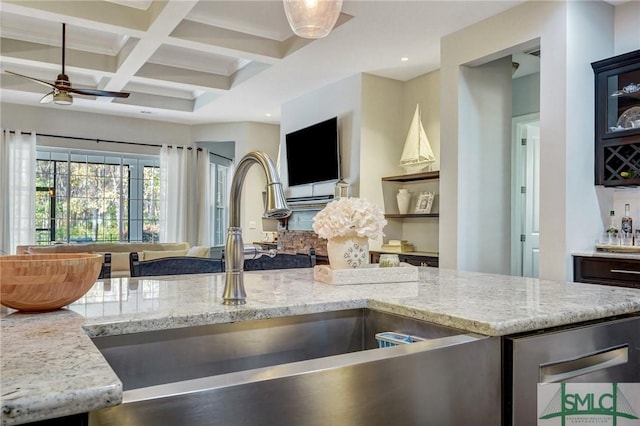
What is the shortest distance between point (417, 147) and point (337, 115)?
113 cm

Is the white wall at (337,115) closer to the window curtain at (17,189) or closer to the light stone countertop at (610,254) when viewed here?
the light stone countertop at (610,254)

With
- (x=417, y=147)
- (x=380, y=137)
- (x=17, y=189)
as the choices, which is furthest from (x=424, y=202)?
(x=17, y=189)

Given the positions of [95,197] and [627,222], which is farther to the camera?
[95,197]

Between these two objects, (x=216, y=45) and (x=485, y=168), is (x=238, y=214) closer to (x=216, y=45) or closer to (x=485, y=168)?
(x=485, y=168)

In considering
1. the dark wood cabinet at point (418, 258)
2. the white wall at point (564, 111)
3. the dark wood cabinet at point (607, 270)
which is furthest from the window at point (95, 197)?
the dark wood cabinet at point (607, 270)

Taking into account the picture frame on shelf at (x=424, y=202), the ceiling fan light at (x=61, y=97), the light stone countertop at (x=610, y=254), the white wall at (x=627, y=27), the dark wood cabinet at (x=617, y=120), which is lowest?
the light stone countertop at (x=610, y=254)

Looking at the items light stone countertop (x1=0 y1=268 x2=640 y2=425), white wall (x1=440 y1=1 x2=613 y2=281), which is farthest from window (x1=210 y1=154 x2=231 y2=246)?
light stone countertop (x1=0 y1=268 x2=640 y2=425)

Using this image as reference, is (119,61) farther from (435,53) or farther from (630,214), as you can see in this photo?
(630,214)

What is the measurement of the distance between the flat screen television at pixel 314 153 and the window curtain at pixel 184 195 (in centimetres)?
231

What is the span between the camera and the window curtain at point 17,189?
21.6ft

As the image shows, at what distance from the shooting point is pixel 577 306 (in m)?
1.22

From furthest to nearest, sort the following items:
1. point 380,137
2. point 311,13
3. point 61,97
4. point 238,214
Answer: point 380,137, point 61,97, point 311,13, point 238,214

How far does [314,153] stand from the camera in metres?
5.96

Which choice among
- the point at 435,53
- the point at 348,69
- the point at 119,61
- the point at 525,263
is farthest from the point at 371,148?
the point at 119,61
